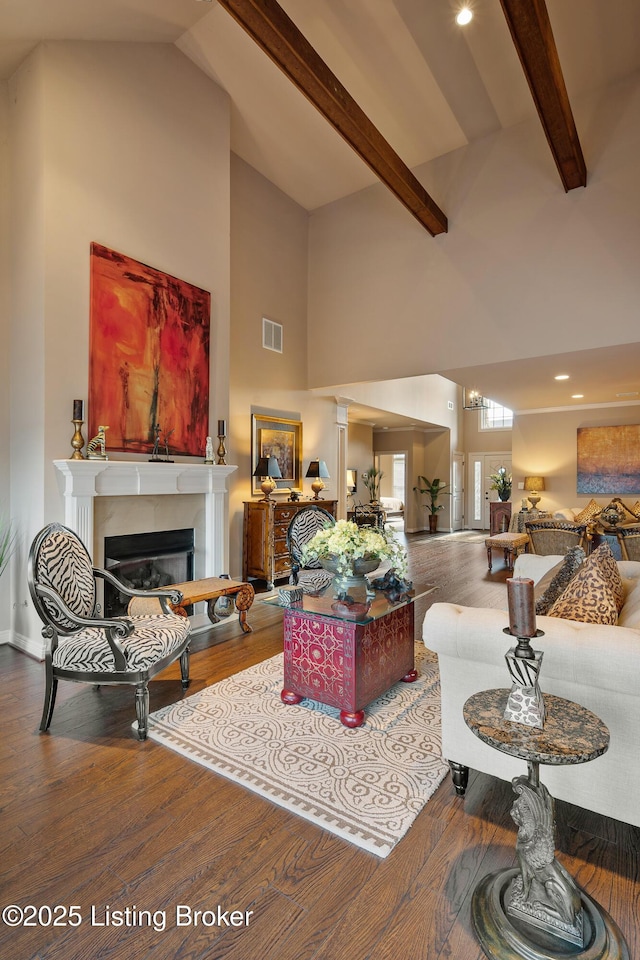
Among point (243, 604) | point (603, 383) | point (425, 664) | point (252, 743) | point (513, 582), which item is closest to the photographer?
point (513, 582)

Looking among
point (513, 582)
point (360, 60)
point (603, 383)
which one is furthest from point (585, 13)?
point (513, 582)

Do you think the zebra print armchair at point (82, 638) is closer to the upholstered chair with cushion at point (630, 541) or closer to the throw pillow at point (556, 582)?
the throw pillow at point (556, 582)

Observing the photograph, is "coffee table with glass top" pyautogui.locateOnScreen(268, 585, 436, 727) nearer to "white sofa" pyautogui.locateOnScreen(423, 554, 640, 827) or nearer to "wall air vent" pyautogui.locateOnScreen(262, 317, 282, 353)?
"white sofa" pyautogui.locateOnScreen(423, 554, 640, 827)

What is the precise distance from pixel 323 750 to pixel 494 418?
1333 cm

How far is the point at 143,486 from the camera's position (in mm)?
4250

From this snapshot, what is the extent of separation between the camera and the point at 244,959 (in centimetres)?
135

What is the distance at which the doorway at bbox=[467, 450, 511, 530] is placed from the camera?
1412 cm

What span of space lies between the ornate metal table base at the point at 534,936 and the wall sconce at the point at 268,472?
4.83 meters

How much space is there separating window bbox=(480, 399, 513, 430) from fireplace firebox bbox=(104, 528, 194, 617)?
1154 centimetres

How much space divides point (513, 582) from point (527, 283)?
4.84 m

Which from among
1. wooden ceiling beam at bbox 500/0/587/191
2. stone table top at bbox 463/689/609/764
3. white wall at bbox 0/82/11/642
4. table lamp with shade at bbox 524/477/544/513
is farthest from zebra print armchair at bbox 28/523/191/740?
table lamp with shade at bbox 524/477/544/513

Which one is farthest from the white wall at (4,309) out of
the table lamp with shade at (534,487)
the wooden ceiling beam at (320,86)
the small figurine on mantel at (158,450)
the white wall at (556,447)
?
the white wall at (556,447)

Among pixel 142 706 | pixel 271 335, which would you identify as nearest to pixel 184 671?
pixel 142 706

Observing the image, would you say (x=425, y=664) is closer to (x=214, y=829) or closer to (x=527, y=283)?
(x=214, y=829)
